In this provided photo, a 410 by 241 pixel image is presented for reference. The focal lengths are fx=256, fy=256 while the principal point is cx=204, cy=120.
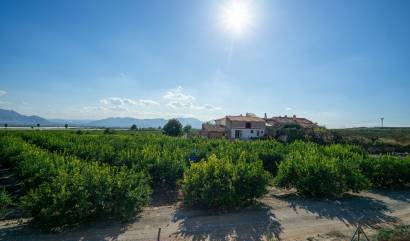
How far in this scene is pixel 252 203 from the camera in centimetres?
1030

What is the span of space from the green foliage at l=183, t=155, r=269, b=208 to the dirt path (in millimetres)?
459

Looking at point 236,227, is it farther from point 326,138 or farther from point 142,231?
point 326,138

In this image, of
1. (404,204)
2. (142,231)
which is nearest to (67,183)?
(142,231)

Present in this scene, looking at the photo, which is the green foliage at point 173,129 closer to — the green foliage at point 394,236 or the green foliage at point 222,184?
the green foliage at point 222,184

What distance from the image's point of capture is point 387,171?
13523 millimetres

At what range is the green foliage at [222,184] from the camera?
29.9 feet

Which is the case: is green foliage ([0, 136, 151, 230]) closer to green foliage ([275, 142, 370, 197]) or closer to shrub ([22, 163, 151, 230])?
shrub ([22, 163, 151, 230])

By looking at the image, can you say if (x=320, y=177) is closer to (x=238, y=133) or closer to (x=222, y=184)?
(x=222, y=184)

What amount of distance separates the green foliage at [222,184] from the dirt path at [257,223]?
459 mm

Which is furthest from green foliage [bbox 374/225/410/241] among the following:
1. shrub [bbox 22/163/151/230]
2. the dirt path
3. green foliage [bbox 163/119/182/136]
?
green foliage [bbox 163/119/182/136]

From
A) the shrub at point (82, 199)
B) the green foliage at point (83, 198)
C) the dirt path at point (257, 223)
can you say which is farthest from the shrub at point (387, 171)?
the shrub at point (82, 199)

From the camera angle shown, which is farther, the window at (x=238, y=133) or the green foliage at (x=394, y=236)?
the window at (x=238, y=133)

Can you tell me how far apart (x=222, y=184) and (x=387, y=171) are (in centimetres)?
996

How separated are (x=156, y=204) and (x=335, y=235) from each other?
7.14 metres
